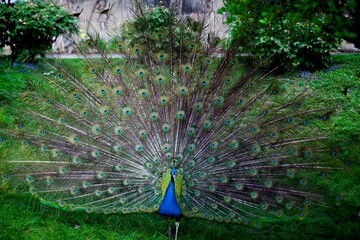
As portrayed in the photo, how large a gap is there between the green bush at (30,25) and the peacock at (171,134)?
14.2 feet

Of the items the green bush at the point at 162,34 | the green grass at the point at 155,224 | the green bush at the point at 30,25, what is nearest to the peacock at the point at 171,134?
the green bush at the point at 162,34

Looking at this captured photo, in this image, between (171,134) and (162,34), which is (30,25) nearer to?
(162,34)

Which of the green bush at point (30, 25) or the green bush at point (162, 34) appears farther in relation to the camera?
the green bush at point (30, 25)

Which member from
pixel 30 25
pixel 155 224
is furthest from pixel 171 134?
pixel 30 25

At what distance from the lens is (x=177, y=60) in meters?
4.98

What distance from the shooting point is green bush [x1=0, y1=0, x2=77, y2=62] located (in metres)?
9.23

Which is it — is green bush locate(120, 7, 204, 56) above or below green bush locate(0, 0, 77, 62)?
below

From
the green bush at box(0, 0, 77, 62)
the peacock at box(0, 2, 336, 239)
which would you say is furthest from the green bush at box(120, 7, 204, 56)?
the green bush at box(0, 0, 77, 62)

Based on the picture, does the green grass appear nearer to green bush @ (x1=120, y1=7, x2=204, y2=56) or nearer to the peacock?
the peacock

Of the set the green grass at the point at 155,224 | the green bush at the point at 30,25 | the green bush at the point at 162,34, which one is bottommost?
the green grass at the point at 155,224

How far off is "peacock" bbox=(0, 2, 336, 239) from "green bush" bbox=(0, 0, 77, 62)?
4.34 m

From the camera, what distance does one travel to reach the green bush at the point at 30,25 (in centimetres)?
923

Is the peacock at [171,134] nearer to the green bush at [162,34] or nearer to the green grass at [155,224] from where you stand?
the green bush at [162,34]

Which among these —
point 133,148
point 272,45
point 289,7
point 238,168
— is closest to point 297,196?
point 238,168
